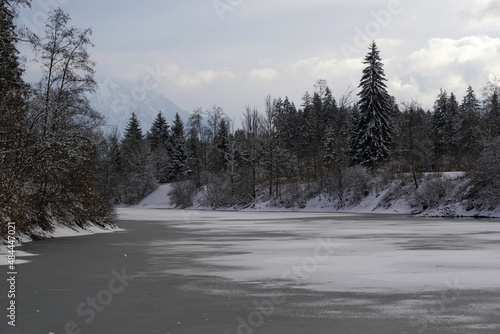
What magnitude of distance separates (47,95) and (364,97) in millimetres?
43425

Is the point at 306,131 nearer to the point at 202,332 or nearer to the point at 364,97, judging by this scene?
the point at 364,97

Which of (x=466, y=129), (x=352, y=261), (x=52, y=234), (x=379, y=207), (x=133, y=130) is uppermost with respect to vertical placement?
(x=133, y=130)

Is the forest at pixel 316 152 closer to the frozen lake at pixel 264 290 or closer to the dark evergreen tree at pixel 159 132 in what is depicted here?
the dark evergreen tree at pixel 159 132

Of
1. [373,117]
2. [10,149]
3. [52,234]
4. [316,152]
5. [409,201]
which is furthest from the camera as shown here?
[316,152]

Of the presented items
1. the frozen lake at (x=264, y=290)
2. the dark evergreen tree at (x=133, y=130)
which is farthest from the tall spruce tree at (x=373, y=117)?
the dark evergreen tree at (x=133, y=130)

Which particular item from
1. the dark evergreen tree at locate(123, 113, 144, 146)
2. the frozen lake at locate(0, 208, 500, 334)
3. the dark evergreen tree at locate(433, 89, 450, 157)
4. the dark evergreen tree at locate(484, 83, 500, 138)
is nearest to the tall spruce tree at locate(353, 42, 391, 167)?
the dark evergreen tree at locate(484, 83, 500, 138)

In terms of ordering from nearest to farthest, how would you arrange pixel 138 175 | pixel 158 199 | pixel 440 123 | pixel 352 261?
pixel 352 261, pixel 158 199, pixel 138 175, pixel 440 123

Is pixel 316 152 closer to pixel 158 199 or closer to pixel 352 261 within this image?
pixel 158 199

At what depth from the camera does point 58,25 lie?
28.0 m

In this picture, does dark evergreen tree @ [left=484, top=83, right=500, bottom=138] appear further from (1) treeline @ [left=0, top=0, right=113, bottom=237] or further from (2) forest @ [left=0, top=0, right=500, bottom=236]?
(1) treeline @ [left=0, top=0, right=113, bottom=237]

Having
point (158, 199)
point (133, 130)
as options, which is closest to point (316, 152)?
point (158, 199)

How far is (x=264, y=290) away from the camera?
394 inches

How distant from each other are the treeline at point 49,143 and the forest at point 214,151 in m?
0.07

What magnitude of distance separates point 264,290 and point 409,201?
45.3 metres
